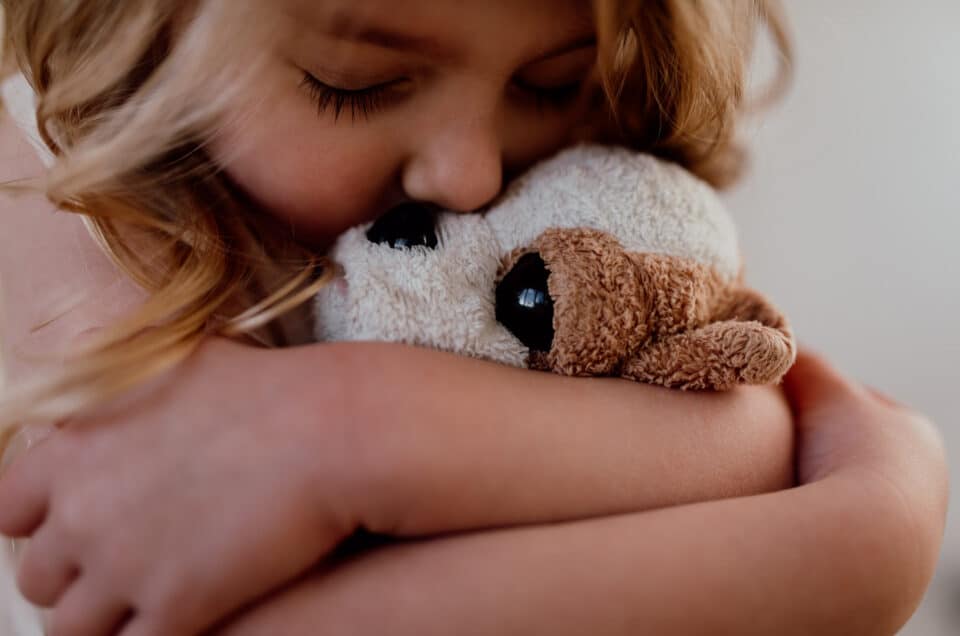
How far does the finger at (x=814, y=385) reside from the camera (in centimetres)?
65

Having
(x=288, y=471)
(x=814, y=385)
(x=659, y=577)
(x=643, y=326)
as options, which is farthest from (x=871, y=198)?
(x=288, y=471)

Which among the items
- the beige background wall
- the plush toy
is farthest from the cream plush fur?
the beige background wall

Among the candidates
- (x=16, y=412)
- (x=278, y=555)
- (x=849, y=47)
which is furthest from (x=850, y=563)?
(x=849, y=47)

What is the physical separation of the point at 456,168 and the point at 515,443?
0.22 m

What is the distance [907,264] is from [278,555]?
36.9 inches

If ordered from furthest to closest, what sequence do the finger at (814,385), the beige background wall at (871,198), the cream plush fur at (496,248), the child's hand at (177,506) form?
the beige background wall at (871,198) → the finger at (814,385) → the cream plush fur at (496,248) → the child's hand at (177,506)

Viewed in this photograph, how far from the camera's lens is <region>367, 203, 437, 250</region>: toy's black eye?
54cm

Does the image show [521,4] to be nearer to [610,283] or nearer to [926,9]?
[610,283]

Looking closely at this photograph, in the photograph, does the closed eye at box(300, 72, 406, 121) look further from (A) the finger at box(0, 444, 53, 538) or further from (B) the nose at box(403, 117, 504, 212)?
(A) the finger at box(0, 444, 53, 538)

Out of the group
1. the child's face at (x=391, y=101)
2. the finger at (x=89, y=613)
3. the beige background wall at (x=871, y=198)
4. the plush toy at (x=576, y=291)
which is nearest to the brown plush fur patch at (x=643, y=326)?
the plush toy at (x=576, y=291)

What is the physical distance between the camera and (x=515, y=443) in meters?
0.45

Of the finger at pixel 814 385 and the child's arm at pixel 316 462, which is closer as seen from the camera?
the child's arm at pixel 316 462

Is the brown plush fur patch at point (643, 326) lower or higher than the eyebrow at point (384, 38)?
lower

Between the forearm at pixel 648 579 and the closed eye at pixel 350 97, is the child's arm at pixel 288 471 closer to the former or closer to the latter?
the forearm at pixel 648 579
